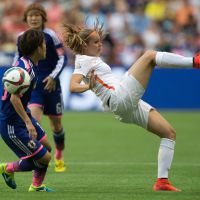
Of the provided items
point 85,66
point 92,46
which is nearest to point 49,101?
point 92,46

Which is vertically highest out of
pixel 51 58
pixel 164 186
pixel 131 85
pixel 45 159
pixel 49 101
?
pixel 51 58

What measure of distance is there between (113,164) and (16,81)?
4.21 m

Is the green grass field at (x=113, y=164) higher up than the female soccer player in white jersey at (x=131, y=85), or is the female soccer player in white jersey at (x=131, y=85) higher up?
the female soccer player in white jersey at (x=131, y=85)

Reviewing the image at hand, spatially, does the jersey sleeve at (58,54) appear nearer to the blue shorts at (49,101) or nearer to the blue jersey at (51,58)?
the blue jersey at (51,58)

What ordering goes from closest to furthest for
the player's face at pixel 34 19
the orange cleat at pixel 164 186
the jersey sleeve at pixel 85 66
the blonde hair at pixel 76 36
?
the orange cleat at pixel 164 186, the jersey sleeve at pixel 85 66, the blonde hair at pixel 76 36, the player's face at pixel 34 19

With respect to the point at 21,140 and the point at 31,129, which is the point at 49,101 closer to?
the point at 21,140

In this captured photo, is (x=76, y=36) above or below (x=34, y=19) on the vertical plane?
below

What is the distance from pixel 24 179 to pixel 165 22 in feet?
47.5

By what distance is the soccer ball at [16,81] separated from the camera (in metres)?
8.58

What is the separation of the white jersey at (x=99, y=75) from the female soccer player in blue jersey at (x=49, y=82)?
7.84 feet

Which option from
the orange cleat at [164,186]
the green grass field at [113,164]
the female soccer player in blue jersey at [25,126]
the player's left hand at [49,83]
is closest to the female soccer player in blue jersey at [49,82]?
the player's left hand at [49,83]

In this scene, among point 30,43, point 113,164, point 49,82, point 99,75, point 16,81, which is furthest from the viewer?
point 113,164

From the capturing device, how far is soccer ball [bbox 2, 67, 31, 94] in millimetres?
8578

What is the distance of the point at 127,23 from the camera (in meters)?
24.0
